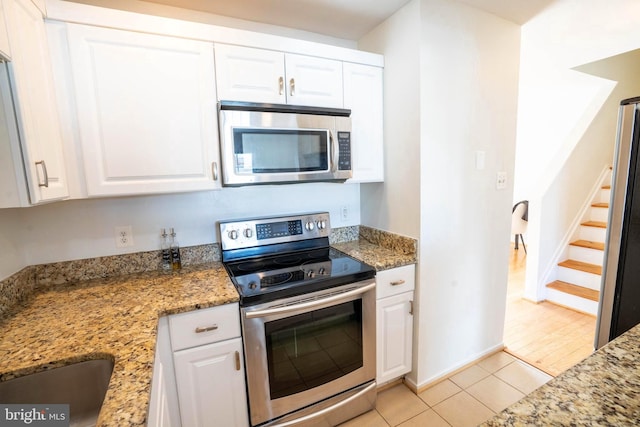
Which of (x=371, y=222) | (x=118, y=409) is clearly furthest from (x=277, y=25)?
(x=118, y=409)

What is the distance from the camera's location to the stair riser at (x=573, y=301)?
272 centimetres

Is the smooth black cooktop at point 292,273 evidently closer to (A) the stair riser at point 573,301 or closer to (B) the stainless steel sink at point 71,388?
(B) the stainless steel sink at point 71,388

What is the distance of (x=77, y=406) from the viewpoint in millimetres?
931

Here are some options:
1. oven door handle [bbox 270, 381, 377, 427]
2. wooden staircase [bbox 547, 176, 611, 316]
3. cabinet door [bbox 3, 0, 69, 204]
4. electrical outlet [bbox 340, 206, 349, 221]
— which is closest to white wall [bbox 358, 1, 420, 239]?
electrical outlet [bbox 340, 206, 349, 221]

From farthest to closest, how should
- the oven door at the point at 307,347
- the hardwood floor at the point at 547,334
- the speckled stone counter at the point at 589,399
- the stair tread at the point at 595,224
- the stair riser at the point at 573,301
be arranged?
the stair tread at the point at 595,224 < the stair riser at the point at 573,301 < the hardwood floor at the point at 547,334 < the oven door at the point at 307,347 < the speckled stone counter at the point at 589,399

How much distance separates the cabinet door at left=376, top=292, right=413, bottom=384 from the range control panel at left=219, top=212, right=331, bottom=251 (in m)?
0.63

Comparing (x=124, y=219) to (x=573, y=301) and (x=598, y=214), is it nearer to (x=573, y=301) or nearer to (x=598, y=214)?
(x=573, y=301)

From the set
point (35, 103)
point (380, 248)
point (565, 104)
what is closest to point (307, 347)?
point (380, 248)

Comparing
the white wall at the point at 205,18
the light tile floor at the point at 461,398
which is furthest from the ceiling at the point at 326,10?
the light tile floor at the point at 461,398

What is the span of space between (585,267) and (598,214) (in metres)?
0.75

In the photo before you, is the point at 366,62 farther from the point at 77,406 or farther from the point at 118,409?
the point at 77,406

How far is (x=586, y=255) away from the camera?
10.3 ft

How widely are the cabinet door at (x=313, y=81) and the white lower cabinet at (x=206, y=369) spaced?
1.17m

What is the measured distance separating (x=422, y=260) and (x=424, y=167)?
1.83 feet
